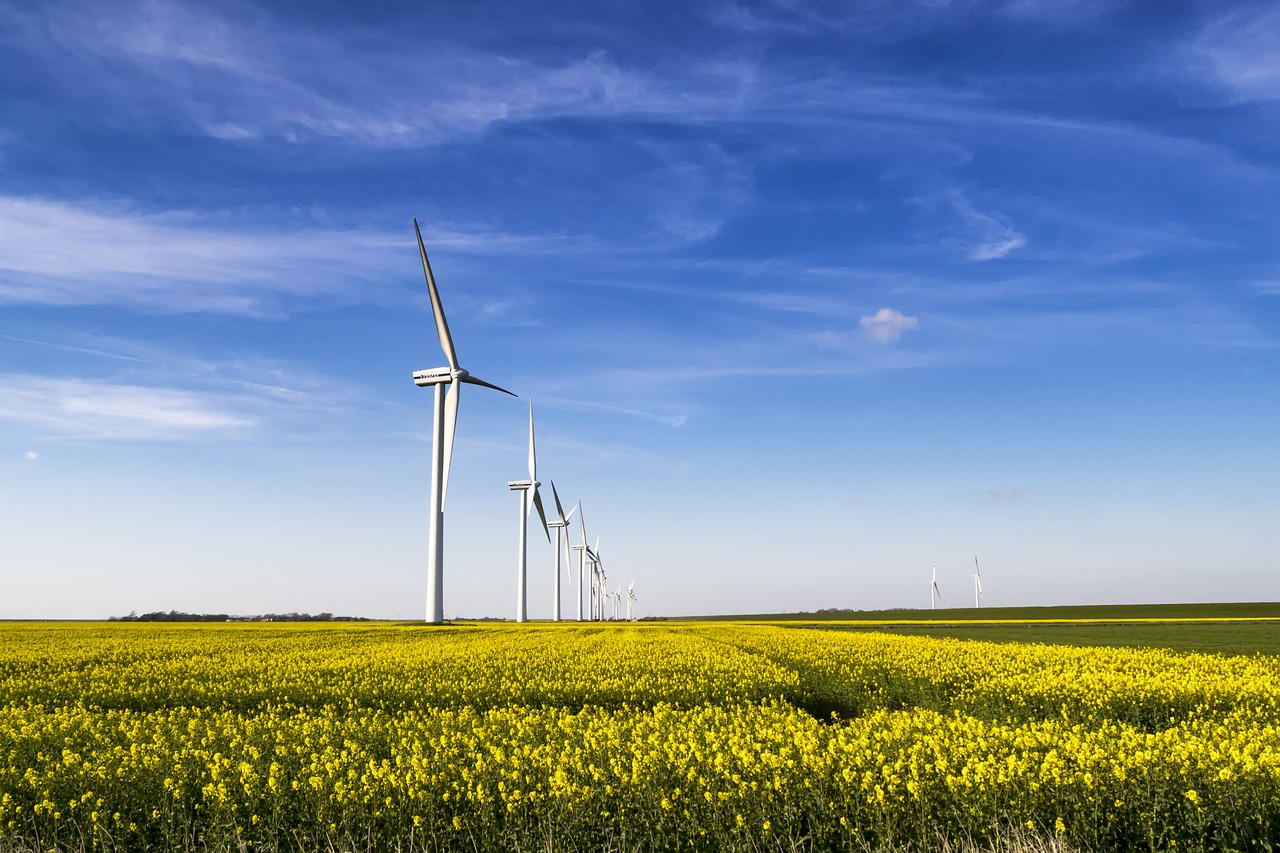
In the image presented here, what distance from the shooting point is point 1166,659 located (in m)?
29.5

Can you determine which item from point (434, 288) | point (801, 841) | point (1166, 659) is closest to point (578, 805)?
point (801, 841)

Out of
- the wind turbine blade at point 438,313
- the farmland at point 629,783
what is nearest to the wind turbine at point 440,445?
the wind turbine blade at point 438,313

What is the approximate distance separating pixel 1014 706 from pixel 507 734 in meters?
14.3

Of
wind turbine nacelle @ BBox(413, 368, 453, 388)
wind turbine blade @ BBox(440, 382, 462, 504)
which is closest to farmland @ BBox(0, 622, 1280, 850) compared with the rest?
wind turbine blade @ BBox(440, 382, 462, 504)

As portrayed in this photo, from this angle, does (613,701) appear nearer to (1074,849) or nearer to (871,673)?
(871,673)

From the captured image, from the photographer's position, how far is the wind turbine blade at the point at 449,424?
235ft

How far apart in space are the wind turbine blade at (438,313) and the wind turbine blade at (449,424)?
103 inches

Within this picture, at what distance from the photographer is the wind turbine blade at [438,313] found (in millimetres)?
68000

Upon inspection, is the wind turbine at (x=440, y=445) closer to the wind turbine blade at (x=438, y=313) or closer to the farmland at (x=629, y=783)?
the wind turbine blade at (x=438, y=313)

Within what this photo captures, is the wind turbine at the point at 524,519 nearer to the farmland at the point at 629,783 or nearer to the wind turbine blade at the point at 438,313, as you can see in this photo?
the wind turbine blade at the point at 438,313

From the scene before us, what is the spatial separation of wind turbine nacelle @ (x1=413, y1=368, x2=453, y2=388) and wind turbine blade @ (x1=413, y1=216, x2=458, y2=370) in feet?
5.69

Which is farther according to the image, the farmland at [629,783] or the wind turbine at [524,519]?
the wind turbine at [524,519]

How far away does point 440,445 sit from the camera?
246ft

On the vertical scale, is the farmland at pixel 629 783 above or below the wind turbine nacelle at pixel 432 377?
below
